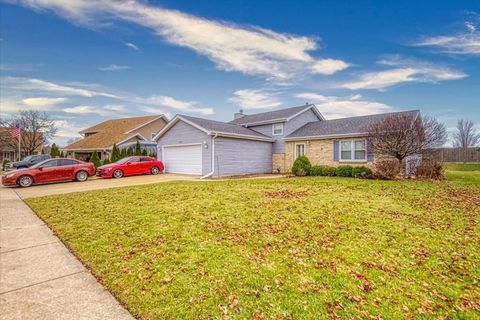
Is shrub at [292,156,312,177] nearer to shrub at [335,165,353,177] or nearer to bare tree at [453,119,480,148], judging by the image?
shrub at [335,165,353,177]

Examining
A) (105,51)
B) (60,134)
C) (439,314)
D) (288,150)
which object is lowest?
(439,314)

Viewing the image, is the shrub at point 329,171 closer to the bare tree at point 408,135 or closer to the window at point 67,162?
the bare tree at point 408,135

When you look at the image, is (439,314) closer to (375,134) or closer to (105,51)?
(375,134)

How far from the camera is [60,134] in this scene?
42125 millimetres

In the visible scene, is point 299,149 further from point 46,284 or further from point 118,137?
point 118,137

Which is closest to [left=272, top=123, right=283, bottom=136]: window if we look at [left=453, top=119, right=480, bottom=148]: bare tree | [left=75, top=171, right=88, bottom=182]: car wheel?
[left=75, top=171, right=88, bottom=182]: car wheel

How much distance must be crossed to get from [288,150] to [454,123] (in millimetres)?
46492

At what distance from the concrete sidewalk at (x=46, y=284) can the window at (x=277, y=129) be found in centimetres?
1778

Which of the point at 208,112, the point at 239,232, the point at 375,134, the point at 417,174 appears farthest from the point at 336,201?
the point at 208,112

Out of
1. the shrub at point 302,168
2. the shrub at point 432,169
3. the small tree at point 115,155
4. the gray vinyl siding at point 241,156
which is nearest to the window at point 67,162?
the small tree at point 115,155

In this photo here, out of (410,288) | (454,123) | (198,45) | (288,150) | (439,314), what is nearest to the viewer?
(439,314)

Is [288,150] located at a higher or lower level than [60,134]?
lower

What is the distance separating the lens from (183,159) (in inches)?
746

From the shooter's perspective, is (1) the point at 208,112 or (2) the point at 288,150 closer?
(2) the point at 288,150
